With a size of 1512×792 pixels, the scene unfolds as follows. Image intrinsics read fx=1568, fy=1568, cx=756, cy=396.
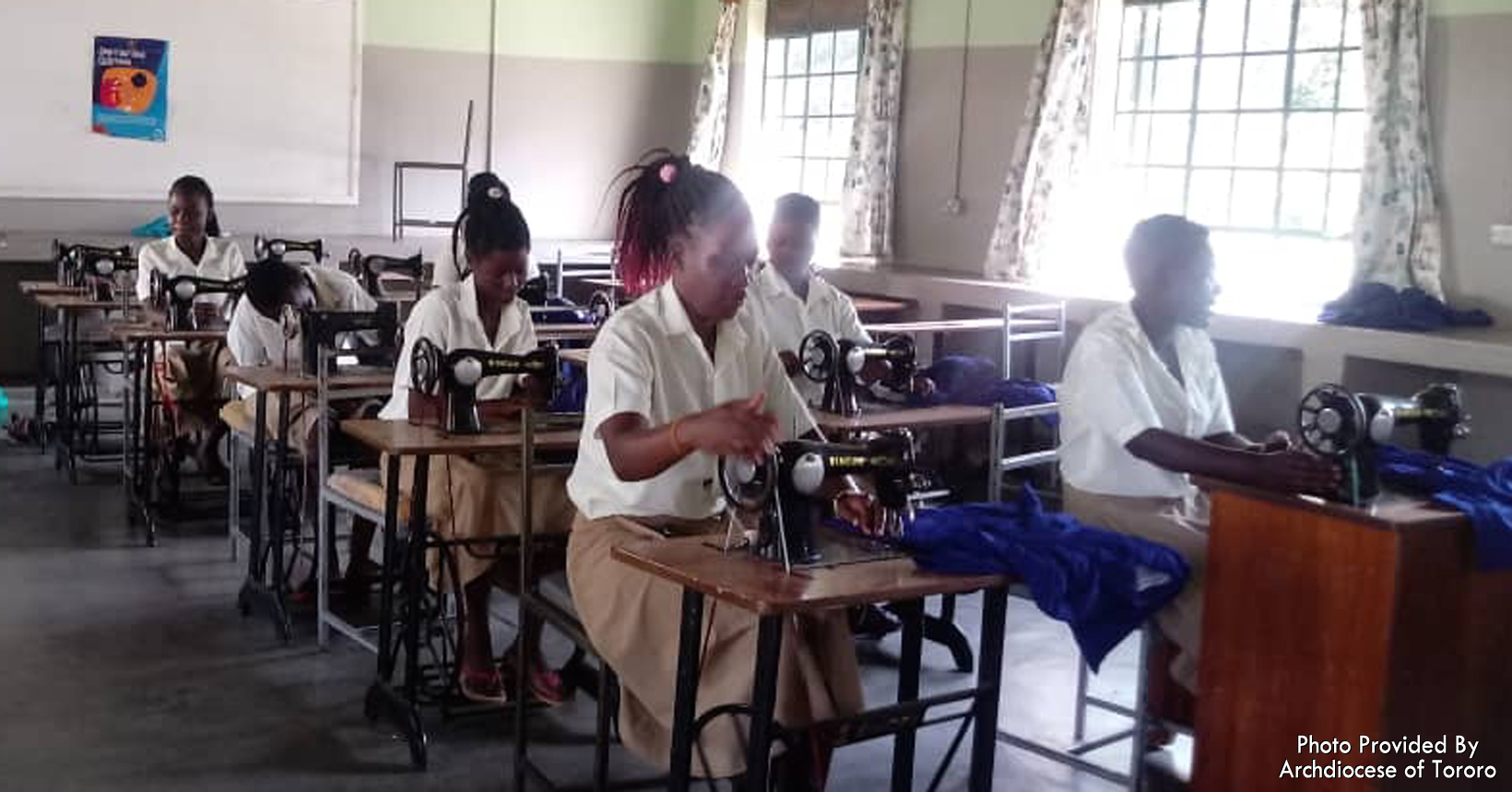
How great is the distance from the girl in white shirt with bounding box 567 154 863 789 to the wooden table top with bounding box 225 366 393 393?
147 cm

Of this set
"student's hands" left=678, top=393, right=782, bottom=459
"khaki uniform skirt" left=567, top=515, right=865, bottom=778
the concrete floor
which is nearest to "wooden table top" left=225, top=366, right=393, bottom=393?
the concrete floor

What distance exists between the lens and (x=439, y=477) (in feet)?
12.2

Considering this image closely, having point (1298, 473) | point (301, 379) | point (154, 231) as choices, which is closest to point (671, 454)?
point (1298, 473)

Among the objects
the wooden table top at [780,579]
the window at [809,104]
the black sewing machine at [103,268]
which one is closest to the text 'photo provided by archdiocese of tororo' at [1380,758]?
the wooden table top at [780,579]

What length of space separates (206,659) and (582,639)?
1.64 m

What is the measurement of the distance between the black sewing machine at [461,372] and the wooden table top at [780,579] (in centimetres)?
113

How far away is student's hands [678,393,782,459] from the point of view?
89.4 inches

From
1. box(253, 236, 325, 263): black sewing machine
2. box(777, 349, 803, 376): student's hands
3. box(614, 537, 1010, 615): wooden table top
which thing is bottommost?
box(614, 537, 1010, 615): wooden table top

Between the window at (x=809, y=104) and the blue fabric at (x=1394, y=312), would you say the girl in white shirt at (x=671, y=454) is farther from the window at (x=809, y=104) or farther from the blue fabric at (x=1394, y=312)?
the window at (x=809, y=104)

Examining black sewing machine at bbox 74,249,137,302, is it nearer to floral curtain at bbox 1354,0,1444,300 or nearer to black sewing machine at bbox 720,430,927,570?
black sewing machine at bbox 720,430,927,570

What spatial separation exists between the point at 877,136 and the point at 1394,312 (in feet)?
10.3

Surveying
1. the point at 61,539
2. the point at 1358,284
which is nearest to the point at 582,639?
the point at 61,539

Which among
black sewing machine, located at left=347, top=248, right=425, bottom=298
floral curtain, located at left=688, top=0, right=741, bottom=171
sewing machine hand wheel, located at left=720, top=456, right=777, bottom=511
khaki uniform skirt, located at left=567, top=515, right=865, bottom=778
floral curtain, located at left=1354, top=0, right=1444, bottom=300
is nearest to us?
sewing machine hand wheel, located at left=720, top=456, right=777, bottom=511

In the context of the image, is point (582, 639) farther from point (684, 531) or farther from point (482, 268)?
point (482, 268)
